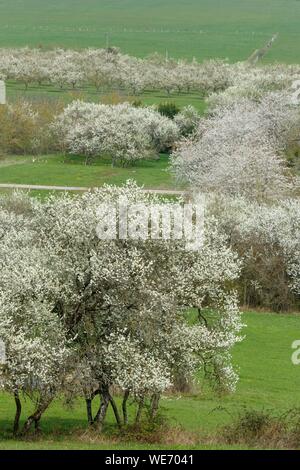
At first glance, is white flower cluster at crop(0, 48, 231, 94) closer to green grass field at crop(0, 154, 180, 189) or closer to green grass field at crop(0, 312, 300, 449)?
green grass field at crop(0, 154, 180, 189)

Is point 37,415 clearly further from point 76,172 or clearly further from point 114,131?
point 114,131

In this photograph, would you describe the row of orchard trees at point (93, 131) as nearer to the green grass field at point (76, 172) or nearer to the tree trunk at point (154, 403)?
the green grass field at point (76, 172)

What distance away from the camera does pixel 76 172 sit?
82.2 meters

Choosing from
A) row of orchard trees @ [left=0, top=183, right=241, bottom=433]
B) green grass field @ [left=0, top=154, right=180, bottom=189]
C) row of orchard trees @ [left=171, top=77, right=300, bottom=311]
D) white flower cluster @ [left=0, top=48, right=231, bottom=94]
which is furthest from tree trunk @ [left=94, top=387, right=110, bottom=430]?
white flower cluster @ [left=0, top=48, right=231, bottom=94]

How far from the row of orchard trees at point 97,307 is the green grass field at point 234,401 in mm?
1412

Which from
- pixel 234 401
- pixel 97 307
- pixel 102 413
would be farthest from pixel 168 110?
pixel 97 307

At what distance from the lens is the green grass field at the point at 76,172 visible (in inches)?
3039

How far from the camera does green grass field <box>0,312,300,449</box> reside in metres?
25.1

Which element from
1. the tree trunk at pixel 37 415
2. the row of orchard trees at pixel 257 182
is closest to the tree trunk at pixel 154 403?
the tree trunk at pixel 37 415

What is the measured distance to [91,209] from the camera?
24.7 m

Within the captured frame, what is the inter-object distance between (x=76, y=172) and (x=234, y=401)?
170 ft

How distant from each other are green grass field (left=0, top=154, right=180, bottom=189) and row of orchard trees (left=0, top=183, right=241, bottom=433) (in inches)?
1924
